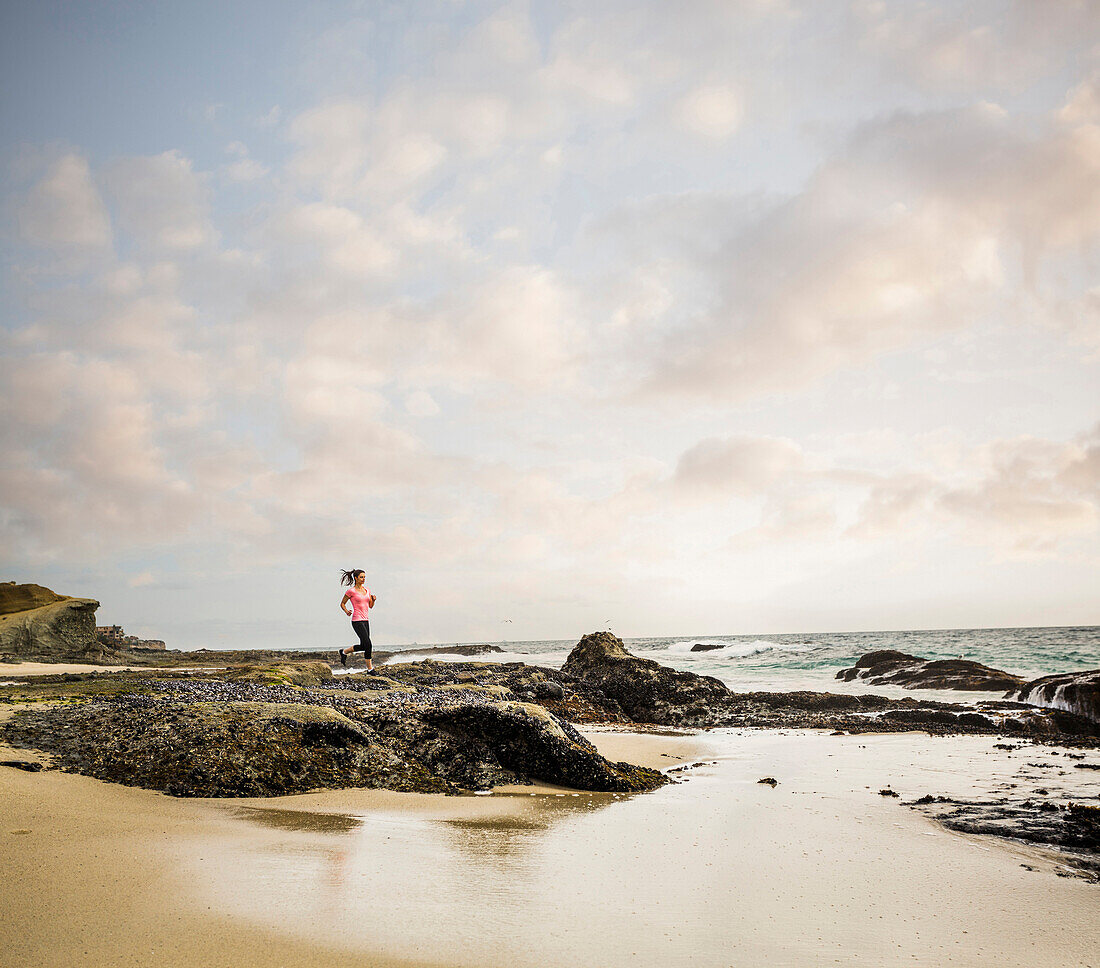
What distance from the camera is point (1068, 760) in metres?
9.08

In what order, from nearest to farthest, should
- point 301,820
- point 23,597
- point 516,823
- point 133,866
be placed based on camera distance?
point 133,866, point 301,820, point 516,823, point 23,597

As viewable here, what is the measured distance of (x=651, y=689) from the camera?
633 inches

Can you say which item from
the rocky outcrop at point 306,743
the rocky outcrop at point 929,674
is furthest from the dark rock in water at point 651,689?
the rocky outcrop at point 929,674

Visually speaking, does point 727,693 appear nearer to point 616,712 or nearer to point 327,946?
point 616,712

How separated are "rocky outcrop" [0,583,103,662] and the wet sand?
22736 millimetres

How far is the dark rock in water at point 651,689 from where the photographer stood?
15.3 metres

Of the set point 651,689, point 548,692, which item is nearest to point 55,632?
point 548,692

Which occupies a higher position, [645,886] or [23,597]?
[23,597]

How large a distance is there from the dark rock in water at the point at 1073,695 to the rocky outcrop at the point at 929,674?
4.87m

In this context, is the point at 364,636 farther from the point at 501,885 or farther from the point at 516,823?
the point at 501,885

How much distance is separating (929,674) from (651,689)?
1378 centimetres

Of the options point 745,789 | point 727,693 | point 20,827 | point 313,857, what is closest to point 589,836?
point 313,857

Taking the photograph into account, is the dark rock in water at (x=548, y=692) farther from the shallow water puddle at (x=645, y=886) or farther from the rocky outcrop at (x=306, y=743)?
the shallow water puddle at (x=645, y=886)

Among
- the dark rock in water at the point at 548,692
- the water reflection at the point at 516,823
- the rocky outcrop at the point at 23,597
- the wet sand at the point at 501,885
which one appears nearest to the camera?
the wet sand at the point at 501,885
